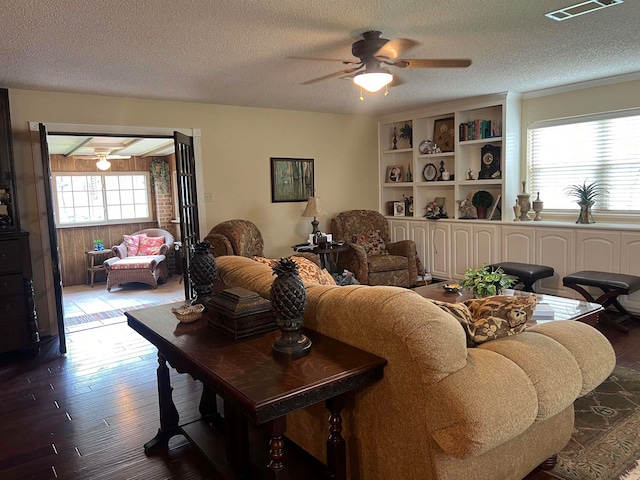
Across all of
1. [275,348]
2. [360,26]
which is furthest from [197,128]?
[275,348]

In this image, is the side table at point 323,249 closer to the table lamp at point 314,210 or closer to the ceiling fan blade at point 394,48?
the table lamp at point 314,210

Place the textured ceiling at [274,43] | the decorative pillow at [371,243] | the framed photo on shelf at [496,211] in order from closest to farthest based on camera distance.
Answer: the textured ceiling at [274,43] → the framed photo on shelf at [496,211] → the decorative pillow at [371,243]

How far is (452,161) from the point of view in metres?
6.29

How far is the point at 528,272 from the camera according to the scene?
15.5ft

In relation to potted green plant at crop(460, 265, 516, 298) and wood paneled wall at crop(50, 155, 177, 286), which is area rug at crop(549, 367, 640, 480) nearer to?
potted green plant at crop(460, 265, 516, 298)

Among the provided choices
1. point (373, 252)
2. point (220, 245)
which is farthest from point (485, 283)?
point (373, 252)

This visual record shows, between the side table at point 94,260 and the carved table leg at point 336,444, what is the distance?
6740 millimetres

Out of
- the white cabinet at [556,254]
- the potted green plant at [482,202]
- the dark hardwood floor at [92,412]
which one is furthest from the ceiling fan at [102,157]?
the white cabinet at [556,254]

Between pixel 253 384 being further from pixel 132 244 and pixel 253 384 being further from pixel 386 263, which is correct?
pixel 132 244

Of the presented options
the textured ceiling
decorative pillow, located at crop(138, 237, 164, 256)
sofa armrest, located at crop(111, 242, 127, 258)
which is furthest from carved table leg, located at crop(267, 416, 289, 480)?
sofa armrest, located at crop(111, 242, 127, 258)

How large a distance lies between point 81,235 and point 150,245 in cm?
119

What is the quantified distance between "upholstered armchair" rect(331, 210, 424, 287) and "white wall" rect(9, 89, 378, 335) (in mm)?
333

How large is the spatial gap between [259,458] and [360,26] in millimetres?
2534

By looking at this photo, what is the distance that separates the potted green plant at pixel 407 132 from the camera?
262 inches
